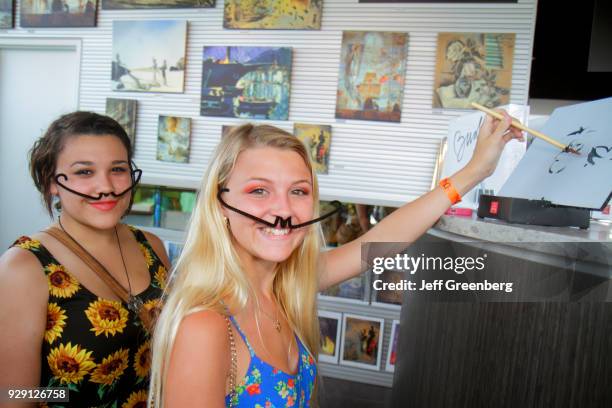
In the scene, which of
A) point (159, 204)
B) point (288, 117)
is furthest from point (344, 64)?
point (159, 204)

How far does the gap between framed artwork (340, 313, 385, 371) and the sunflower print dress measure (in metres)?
1.99

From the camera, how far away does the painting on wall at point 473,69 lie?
9.36 feet

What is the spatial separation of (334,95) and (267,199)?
2168mm

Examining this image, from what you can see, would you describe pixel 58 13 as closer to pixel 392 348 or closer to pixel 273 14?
pixel 273 14

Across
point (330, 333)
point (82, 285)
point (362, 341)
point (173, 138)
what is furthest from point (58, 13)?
point (362, 341)

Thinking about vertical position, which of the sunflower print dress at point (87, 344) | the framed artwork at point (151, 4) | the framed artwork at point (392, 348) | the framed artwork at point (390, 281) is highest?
the framed artwork at point (151, 4)

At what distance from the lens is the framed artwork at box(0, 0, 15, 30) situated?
151 inches

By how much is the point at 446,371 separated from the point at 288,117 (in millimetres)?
2169

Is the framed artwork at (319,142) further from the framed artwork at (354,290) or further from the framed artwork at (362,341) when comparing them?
the framed artwork at (362,341)

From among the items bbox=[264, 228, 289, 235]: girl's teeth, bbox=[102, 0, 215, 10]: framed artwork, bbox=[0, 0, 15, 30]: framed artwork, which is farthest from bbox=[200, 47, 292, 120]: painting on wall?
bbox=[264, 228, 289, 235]: girl's teeth

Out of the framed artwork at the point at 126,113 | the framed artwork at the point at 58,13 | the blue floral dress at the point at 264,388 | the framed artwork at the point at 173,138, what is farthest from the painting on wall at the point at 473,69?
the framed artwork at the point at 58,13

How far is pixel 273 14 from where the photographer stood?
3.24 m

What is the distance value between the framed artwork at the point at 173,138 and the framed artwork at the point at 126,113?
22cm

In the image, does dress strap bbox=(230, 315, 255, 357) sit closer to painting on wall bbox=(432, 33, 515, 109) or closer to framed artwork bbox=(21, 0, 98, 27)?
painting on wall bbox=(432, 33, 515, 109)
